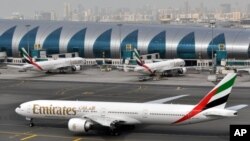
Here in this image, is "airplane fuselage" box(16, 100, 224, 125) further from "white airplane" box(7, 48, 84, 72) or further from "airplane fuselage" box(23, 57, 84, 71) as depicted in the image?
"airplane fuselage" box(23, 57, 84, 71)

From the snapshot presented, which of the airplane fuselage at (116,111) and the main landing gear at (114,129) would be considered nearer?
the airplane fuselage at (116,111)

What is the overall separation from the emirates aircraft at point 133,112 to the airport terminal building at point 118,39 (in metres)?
92.1

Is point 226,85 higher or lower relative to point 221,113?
higher

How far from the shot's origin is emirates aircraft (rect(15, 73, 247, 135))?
5588cm

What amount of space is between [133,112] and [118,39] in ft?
336

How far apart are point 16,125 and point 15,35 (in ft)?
351

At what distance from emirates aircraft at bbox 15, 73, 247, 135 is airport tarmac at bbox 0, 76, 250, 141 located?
5.55 ft

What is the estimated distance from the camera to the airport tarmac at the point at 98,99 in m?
59.6

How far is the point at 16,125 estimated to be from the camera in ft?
220

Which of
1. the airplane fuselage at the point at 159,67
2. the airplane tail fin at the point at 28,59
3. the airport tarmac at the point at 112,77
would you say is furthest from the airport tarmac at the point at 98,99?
the airplane fuselage at the point at 159,67

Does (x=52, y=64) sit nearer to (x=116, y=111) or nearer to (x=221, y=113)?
(x=116, y=111)

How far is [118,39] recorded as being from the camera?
160625mm

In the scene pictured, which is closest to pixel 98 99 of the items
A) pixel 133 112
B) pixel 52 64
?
pixel 133 112

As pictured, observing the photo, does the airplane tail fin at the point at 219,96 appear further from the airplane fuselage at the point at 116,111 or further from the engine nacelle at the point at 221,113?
the airplane fuselage at the point at 116,111
